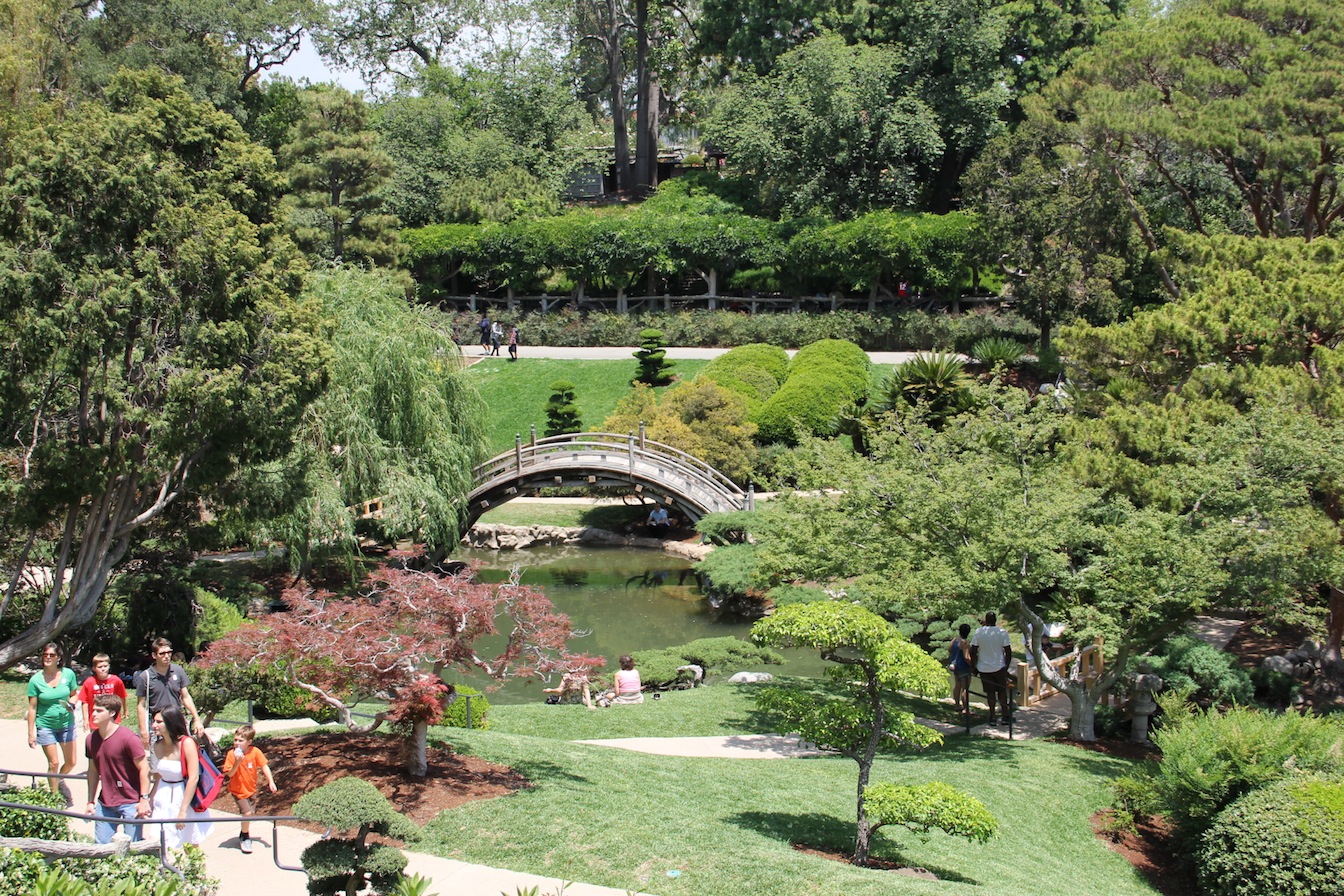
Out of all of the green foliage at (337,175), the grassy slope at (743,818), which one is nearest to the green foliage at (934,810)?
the grassy slope at (743,818)

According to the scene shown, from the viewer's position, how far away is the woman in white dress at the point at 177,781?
941cm

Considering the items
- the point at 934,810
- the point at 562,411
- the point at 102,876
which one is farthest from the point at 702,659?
the point at 562,411

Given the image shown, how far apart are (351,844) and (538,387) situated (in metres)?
31.2

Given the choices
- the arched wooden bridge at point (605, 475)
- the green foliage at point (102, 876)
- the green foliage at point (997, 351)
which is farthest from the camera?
the green foliage at point (997, 351)

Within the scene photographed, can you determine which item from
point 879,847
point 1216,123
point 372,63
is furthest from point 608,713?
point 372,63

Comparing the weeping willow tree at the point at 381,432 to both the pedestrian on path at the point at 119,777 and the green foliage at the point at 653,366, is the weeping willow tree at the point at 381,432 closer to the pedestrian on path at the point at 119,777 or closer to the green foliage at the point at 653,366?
the green foliage at the point at 653,366

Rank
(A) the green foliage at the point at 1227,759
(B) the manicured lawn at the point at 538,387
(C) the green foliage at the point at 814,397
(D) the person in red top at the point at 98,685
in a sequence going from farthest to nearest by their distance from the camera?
(B) the manicured lawn at the point at 538,387 → (C) the green foliage at the point at 814,397 → (A) the green foliage at the point at 1227,759 → (D) the person in red top at the point at 98,685

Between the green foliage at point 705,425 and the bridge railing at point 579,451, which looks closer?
the bridge railing at point 579,451

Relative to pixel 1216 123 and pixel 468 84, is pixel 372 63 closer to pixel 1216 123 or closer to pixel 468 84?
pixel 468 84

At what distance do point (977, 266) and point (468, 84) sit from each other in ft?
85.5

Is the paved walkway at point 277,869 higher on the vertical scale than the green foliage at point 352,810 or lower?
lower

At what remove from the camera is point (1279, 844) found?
11344 mm

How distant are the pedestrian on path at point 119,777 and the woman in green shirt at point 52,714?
2065 millimetres

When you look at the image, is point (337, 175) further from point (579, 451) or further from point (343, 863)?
point (343, 863)
